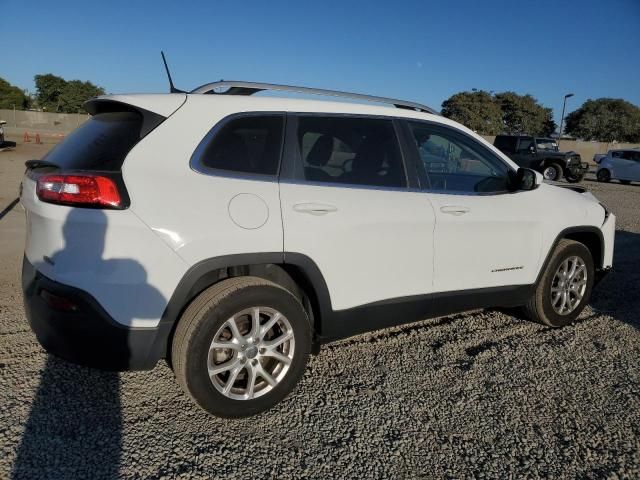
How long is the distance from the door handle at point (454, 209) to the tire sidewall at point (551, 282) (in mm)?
1119

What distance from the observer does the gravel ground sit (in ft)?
7.89

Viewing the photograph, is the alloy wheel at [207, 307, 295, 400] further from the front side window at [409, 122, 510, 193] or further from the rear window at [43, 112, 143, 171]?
the front side window at [409, 122, 510, 193]

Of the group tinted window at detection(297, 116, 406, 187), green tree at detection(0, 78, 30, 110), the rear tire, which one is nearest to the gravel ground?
tinted window at detection(297, 116, 406, 187)

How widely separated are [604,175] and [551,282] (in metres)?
22.3

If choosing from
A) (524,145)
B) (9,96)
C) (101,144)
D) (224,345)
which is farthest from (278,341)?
(9,96)

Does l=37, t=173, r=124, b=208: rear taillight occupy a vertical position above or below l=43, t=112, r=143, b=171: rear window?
below

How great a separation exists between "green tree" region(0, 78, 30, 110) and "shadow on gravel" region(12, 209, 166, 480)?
274 ft

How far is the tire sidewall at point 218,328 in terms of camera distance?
2531 millimetres

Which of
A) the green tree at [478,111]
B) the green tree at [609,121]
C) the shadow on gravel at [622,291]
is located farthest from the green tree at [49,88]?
the shadow on gravel at [622,291]

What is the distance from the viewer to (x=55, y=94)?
264 feet

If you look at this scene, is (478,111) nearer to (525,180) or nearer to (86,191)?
(525,180)

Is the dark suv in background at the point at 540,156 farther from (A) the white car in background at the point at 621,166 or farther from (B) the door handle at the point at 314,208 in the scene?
(B) the door handle at the point at 314,208

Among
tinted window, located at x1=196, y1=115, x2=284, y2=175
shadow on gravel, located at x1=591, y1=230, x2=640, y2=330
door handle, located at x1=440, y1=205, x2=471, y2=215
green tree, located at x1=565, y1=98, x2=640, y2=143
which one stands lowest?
shadow on gravel, located at x1=591, y1=230, x2=640, y2=330

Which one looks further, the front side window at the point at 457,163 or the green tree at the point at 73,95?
the green tree at the point at 73,95
